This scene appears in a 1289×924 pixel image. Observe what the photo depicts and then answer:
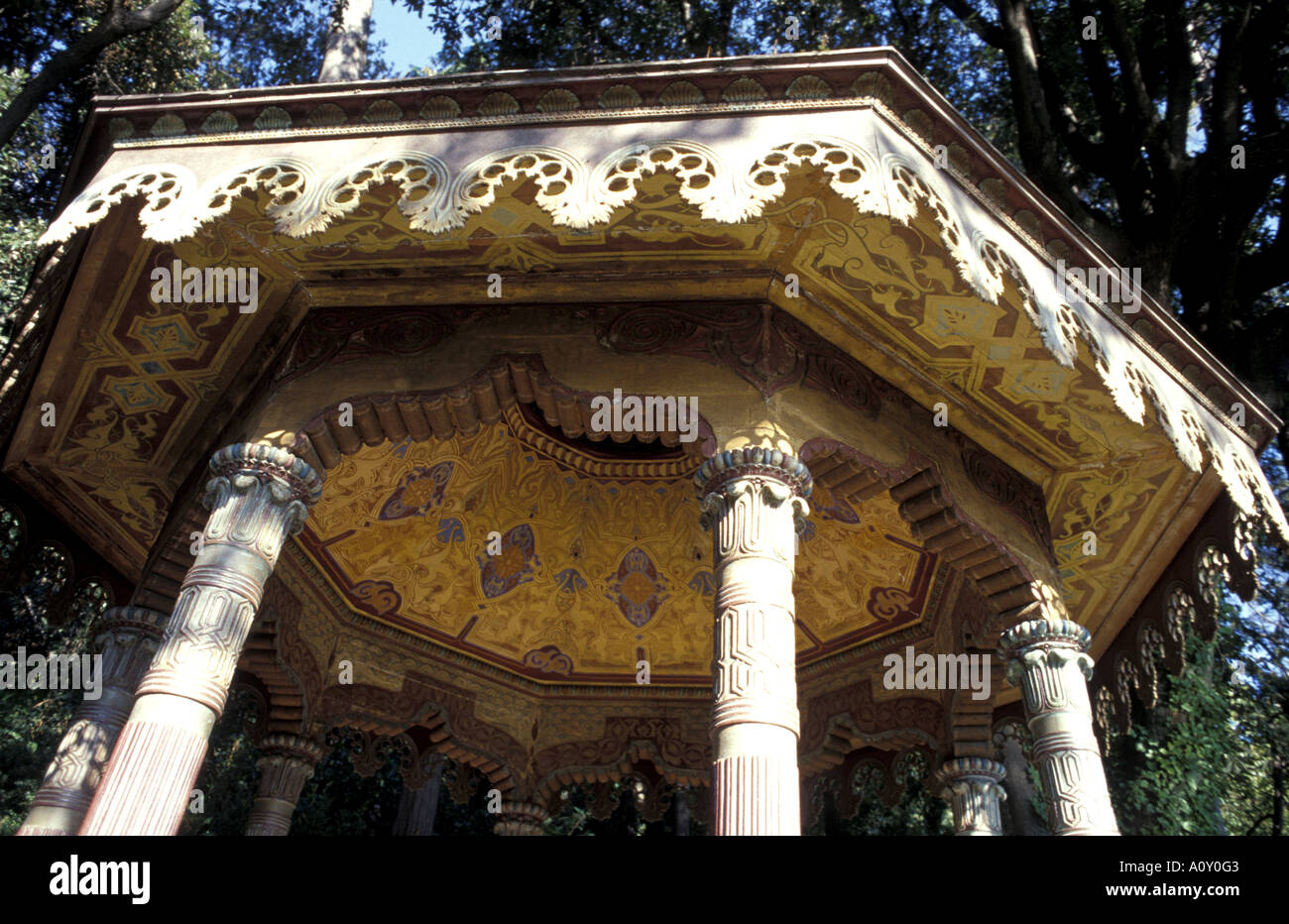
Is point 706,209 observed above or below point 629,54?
below

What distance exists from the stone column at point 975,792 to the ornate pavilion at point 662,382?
30 millimetres

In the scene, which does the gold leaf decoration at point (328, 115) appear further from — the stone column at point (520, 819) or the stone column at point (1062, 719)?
the stone column at point (520, 819)

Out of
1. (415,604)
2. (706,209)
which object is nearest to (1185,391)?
(706,209)

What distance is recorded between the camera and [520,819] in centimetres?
1006

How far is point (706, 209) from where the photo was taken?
525 centimetres

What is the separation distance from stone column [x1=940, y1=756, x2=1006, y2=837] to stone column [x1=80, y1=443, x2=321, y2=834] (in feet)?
18.9

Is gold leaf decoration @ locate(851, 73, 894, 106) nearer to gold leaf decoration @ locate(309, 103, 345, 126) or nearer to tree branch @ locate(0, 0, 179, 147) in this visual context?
gold leaf decoration @ locate(309, 103, 345, 126)

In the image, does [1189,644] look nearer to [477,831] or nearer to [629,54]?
[629,54]

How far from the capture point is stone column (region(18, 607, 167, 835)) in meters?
6.22

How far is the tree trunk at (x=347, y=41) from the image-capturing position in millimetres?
10994

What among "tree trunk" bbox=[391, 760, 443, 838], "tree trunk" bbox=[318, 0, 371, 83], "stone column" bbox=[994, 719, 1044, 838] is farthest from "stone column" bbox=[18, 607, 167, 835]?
"tree trunk" bbox=[391, 760, 443, 838]

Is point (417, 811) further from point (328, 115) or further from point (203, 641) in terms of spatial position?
point (328, 115)

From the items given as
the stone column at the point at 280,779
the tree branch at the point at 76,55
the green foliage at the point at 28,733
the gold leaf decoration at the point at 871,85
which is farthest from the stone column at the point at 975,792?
the green foliage at the point at 28,733
